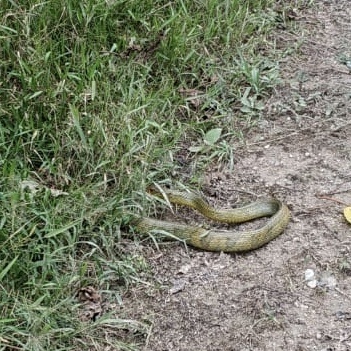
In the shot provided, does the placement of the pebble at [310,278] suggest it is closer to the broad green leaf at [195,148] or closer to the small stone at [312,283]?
the small stone at [312,283]

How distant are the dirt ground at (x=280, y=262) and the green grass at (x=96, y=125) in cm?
12

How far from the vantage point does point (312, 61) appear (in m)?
5.20

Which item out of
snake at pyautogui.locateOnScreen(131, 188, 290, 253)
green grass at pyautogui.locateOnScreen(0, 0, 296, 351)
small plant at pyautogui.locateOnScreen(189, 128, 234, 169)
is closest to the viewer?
green grass at pyautogui.locateOnScreen(0, 0, 296, 351)

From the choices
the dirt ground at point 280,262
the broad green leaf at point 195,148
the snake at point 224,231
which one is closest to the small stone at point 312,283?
the dirt ground at point 280,262

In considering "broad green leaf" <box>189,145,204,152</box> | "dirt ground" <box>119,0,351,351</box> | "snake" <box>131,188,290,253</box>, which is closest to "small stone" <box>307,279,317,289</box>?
"dirt ground" <box>119,0,351,351</box>

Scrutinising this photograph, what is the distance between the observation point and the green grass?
328 centimetres

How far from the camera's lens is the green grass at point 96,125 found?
129 inches

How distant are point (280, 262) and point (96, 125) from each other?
114 centimetres

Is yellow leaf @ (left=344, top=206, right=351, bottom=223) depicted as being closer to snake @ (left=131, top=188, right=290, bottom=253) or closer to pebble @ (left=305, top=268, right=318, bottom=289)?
snake @ (left=131, top=188, right=290, bottom=253)

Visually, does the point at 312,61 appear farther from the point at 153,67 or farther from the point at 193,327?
the point at 193,327

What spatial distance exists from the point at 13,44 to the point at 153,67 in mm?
895

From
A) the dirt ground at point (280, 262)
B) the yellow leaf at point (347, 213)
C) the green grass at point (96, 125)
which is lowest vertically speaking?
the dirt ground at point (280, 262)

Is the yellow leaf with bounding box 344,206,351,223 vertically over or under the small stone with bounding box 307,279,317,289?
over

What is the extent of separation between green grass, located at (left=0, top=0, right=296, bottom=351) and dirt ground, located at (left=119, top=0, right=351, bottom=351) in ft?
0.40
